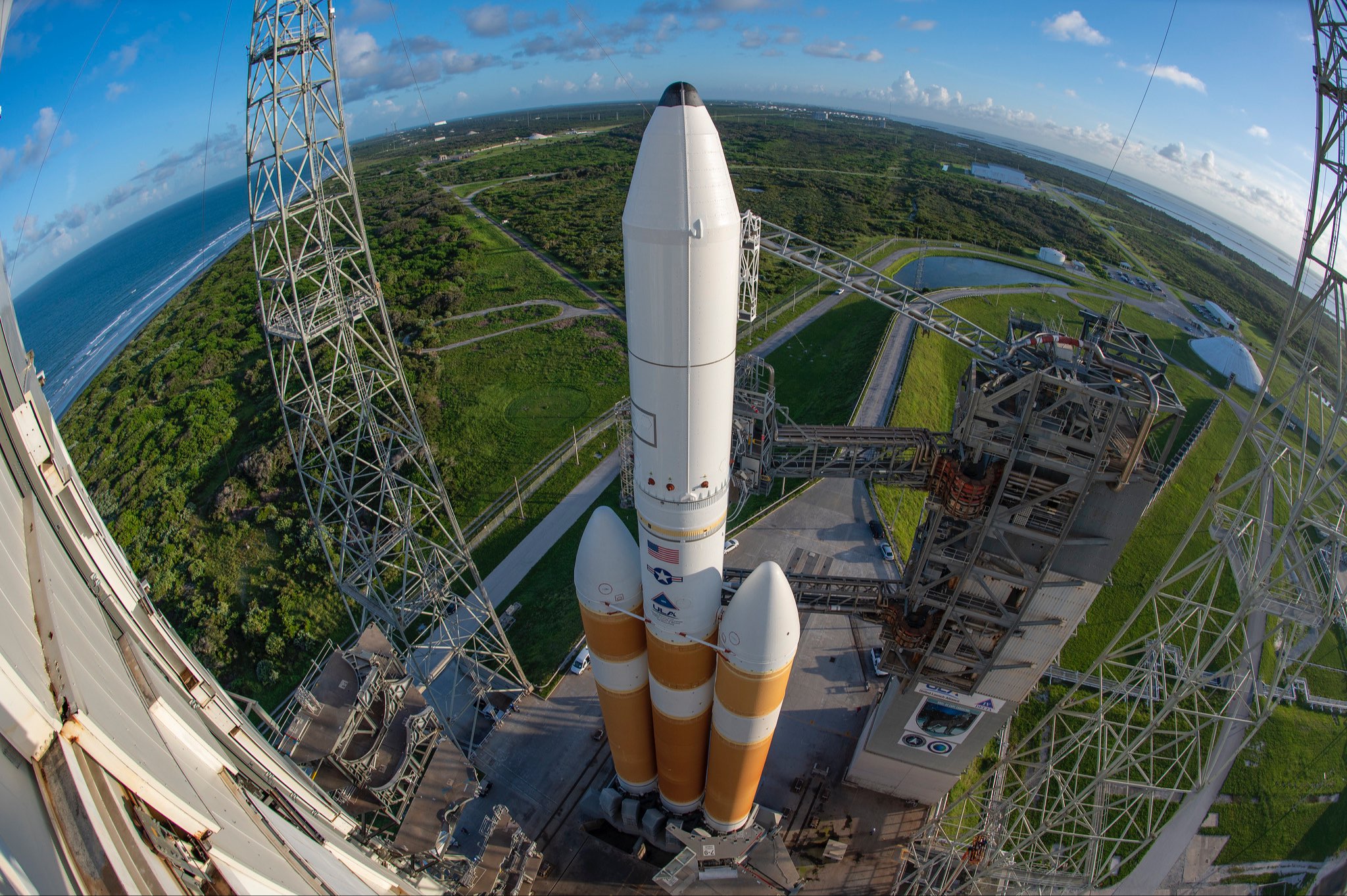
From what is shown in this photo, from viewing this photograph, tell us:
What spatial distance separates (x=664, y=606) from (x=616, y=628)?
184 cm

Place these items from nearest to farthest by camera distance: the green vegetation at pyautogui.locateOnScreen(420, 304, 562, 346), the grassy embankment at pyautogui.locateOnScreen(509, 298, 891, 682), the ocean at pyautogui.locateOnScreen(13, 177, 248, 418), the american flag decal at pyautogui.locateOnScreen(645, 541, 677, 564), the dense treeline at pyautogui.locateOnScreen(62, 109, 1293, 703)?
1. the american flag decal at pyautogui.locateOnScreen(645, 541, 677, 564)
2. the grassy embankment at pyautogui.locateOnScreen(509, 298, 891, 682)
3. the ocean at pyautogui.locateOnScreen(13, 177, 248, 418)
4. the dense treeline at pyautogui.locateOnScreen(62, 109, 1293, 703)
5. the green vegetation at pyautogui.locateOnScreen(420, 304, 562, 346)

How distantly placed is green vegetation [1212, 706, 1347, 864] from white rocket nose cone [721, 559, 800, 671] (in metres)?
18.3

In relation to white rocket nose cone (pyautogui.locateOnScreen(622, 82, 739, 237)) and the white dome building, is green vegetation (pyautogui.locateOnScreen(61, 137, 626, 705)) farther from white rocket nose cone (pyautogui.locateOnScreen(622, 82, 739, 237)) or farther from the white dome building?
the white dome building

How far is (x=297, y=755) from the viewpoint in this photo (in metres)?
19.0

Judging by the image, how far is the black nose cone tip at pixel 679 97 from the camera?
10070 millimetres

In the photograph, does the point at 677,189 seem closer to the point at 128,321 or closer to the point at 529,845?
the point at 529,845

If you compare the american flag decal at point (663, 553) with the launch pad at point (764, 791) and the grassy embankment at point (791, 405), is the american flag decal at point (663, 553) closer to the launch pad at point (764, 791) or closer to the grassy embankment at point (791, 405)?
the launch pad at point (764, 791)

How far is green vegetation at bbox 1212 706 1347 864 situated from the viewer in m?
18.9

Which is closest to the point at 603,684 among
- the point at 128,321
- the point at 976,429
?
the point at 976,429

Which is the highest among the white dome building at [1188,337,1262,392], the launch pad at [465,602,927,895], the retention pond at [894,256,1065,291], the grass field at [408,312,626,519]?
the retention pond at [894,256,1065,291]

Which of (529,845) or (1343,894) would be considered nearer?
(1343,894)

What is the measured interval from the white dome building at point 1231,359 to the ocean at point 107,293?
65.3 metres

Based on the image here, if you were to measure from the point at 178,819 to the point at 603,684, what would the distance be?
1170 centimetres

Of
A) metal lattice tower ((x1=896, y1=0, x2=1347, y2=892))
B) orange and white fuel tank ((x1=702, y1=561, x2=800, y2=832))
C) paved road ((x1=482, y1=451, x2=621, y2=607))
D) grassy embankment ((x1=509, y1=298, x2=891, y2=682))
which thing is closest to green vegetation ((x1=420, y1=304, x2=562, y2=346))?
grassy embankment ((x1=509, y1=298, x2=891, y2=682))
